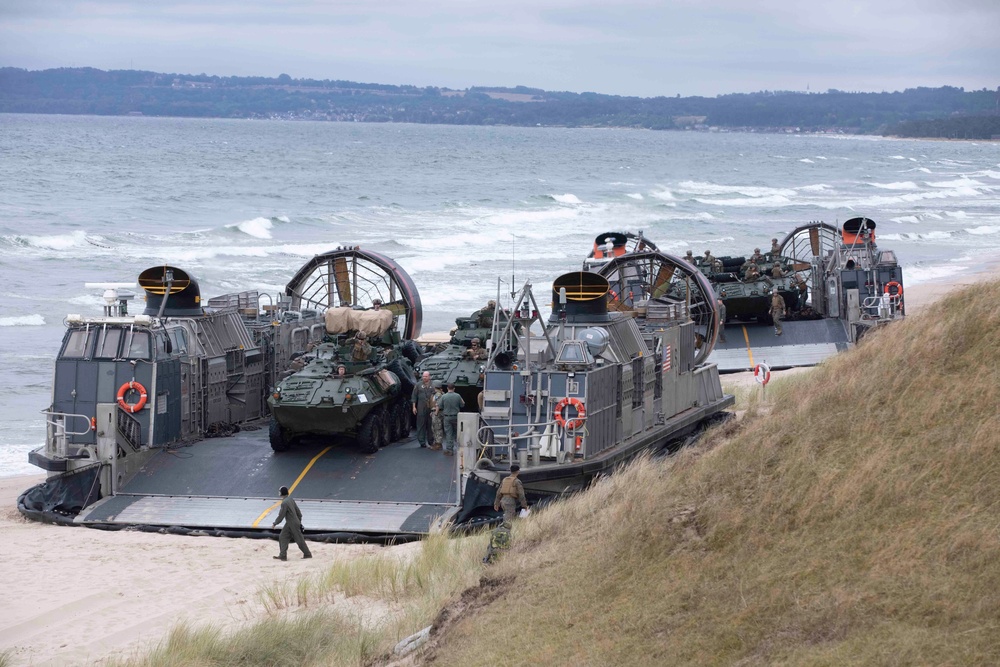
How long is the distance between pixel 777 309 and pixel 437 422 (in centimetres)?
1248

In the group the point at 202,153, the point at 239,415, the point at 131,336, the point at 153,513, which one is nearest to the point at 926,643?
the point at 153,513

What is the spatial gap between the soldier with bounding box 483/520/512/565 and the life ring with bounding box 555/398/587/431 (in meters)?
3.09

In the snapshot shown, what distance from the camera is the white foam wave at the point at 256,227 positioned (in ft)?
191

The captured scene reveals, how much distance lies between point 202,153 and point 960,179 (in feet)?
201

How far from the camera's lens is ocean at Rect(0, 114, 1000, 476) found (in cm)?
4262

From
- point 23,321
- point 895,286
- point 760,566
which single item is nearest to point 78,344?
point 760,566

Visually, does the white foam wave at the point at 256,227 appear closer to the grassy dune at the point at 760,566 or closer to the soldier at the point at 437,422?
the soldier at the point at 437,422

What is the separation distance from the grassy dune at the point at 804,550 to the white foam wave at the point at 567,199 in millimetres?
67689

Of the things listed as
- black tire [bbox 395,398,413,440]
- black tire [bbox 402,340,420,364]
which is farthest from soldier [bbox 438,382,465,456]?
black tire [bbox 402,340,420,364]

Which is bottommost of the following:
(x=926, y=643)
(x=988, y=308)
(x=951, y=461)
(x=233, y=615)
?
(x=233, y=615)

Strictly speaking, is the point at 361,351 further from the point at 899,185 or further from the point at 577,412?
the point at 899,185

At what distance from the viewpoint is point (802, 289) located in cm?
2934

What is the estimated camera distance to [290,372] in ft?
61.7

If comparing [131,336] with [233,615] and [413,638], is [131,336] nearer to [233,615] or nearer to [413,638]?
[233,615]
